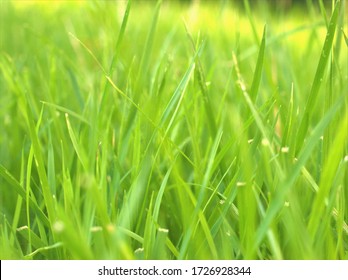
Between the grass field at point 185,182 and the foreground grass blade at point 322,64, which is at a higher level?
the foreground grass blade at point 322,64

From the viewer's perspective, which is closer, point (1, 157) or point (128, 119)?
point (128, 119)

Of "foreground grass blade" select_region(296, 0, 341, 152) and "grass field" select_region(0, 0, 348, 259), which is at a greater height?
"foreground grass blade" select_region(296, 0, 341, 152)

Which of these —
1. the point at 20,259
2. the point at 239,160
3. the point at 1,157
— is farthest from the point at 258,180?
the point at 1,157

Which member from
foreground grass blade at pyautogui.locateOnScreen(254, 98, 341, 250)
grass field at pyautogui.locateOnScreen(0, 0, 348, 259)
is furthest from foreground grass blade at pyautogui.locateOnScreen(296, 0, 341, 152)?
foreground grass blade at pyautogui.locateOnScreen(254, 98, 341, 250)

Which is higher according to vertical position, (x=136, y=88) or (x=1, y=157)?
(x=136, y=88)

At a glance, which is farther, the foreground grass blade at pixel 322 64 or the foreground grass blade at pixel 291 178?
the foreground grass blade at pixel 322 64

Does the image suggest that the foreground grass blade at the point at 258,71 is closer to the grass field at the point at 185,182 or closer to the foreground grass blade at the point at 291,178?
the grass field at the point at 185,182

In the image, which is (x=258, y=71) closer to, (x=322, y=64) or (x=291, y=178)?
(x=322, y=64)

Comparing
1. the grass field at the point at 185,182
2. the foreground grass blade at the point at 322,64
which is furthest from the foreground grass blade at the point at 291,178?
the foreground grass blade at the point at 322,64

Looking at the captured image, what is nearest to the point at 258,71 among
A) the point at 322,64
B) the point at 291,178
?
the point at 322,64

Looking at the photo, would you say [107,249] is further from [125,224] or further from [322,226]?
[322,226]

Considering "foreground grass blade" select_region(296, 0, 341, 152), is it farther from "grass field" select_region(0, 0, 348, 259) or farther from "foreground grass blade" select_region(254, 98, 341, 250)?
"foreground grass blade" select_region(254, 98, 341, 250)
